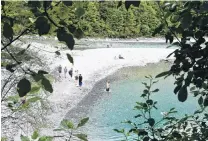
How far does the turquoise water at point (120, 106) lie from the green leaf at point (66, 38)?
8359mm

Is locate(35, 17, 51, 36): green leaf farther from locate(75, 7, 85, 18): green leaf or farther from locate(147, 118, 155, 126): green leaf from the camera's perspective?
locate(147, 118, 155, 126): green leaf

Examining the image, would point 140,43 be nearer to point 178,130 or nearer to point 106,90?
point 106,90

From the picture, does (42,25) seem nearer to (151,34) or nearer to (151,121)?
(151,34)

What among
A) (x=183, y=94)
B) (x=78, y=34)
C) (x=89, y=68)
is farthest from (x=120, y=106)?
(x=78, y=34)

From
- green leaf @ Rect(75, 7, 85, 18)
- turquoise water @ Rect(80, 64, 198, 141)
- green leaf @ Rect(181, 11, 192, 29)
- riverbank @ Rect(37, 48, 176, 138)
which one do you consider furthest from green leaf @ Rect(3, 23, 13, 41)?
riverbank @ Rect(37, 48, 176, 138)

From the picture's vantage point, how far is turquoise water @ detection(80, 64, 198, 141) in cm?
1109

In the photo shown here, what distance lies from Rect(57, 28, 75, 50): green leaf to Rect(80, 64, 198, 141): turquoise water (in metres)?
8.36

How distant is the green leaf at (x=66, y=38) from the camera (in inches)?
30.9

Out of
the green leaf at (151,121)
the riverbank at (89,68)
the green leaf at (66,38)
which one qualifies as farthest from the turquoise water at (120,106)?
the green leaf at (66,38)

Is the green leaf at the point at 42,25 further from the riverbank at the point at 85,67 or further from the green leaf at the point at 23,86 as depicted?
the riverbank at the point at 85,67

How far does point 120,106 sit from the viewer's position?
14.4m

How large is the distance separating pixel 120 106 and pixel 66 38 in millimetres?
13726

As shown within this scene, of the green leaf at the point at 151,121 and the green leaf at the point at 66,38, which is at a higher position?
the green leaf at the point at 66,38

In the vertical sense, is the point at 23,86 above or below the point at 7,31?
below
